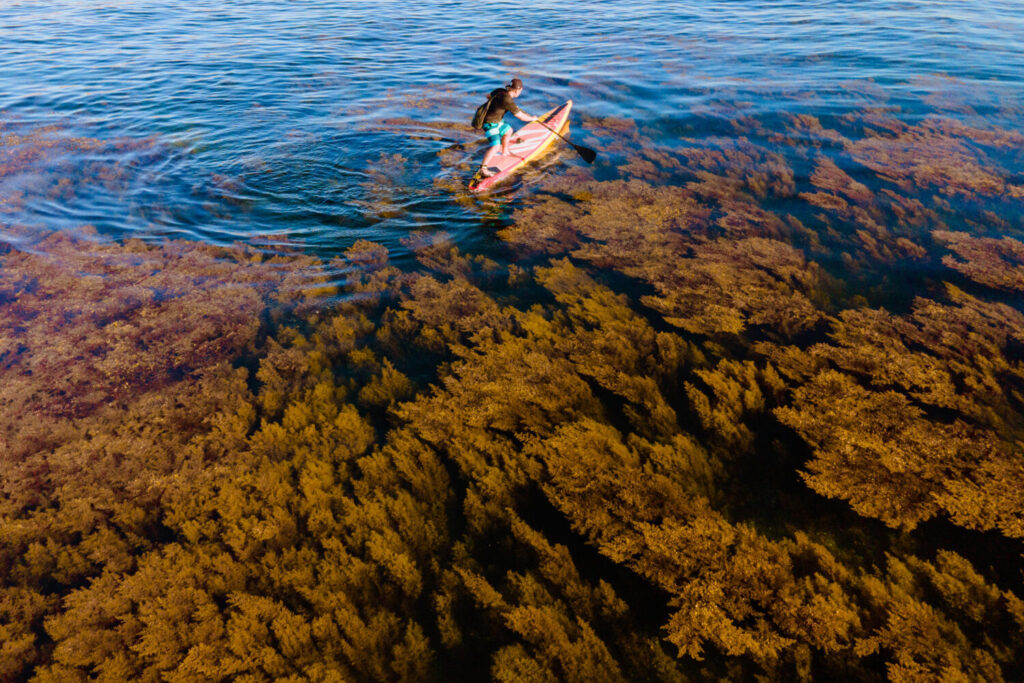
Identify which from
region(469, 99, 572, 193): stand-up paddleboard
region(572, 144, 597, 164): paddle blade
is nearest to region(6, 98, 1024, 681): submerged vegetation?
region(469, 99, 572, 193): stand-up paddleboard

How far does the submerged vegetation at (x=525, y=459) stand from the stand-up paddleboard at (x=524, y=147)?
2229 millimetres

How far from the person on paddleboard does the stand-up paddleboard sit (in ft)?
0.38

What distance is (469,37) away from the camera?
17828 millimetres

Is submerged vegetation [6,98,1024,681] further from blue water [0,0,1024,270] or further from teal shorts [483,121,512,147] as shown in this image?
teal shorts [483,121,512,147]

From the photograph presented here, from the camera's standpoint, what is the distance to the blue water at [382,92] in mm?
7898

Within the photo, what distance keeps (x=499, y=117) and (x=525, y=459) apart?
6.70 metres

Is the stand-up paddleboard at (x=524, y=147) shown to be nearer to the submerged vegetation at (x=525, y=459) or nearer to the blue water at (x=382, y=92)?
the blue water at (x=382, y=92)

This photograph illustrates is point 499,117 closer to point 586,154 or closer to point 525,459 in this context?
point 586,154

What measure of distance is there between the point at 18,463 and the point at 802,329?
7343 mm

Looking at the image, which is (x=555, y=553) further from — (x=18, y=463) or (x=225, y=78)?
(x=225, y=78)

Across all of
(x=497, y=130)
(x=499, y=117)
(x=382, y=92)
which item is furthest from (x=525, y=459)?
(x=382, y=92)

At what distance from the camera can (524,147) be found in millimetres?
9391

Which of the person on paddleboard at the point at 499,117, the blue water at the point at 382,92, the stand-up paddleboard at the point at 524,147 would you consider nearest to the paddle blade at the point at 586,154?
the blue water at the point at 382,92

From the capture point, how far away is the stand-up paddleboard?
8.49m
